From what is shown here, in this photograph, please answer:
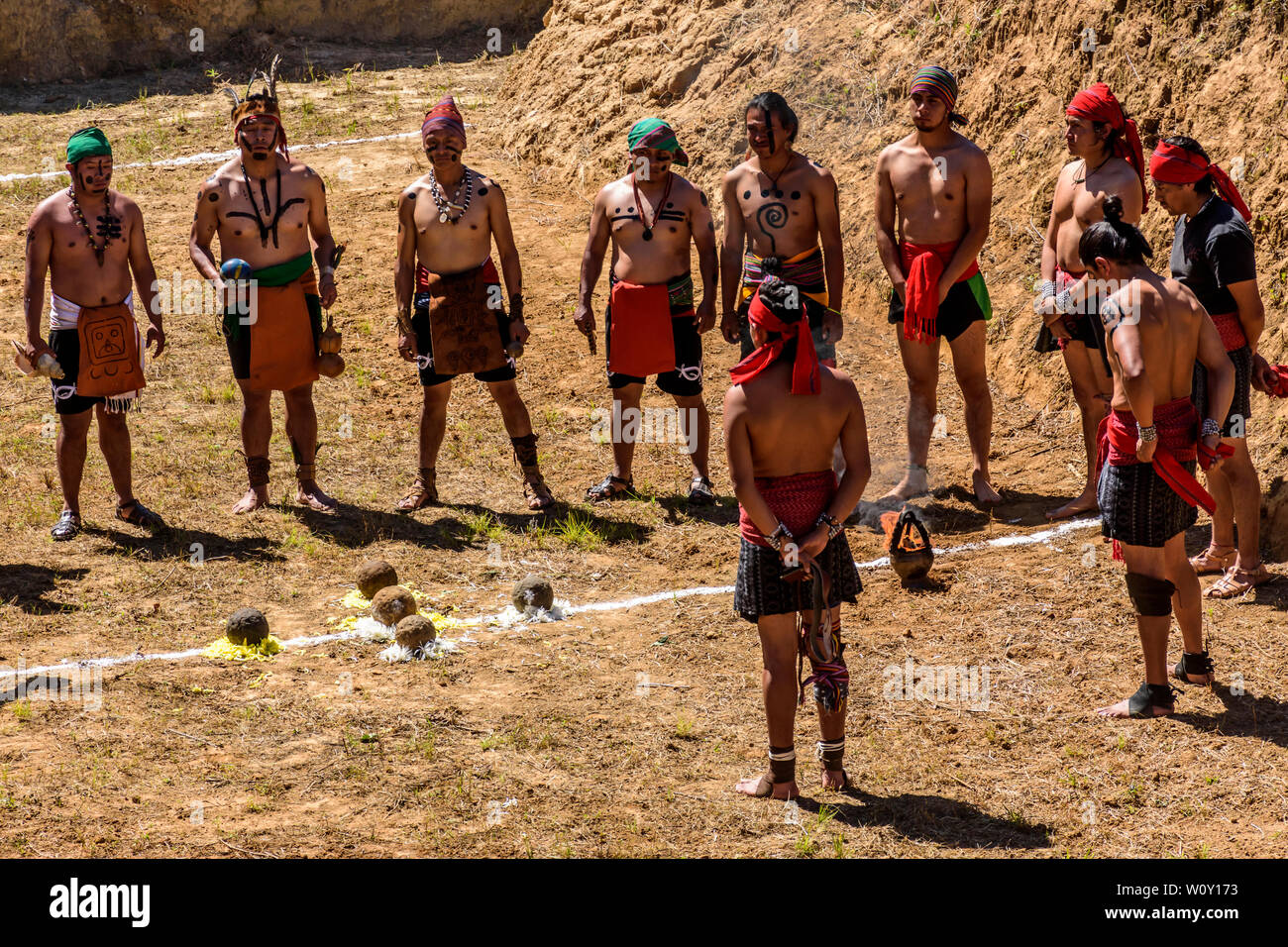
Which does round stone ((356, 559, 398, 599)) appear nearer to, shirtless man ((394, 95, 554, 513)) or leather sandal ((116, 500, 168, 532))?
shirtless man ((394, 95, 554, 513))

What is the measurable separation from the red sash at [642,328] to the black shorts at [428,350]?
2.19ft

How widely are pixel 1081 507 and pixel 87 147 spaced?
593cm

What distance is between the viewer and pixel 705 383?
10148 mm

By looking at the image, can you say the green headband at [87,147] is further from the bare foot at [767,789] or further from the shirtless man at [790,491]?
the bare foot at [767,789]

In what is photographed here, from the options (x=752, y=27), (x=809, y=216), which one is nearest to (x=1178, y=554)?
(x=809, y=216)

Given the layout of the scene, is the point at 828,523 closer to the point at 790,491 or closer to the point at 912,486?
the point at 790,491

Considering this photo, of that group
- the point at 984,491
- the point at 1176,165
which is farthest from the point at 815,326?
the point at 1176,165

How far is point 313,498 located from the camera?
331 inches

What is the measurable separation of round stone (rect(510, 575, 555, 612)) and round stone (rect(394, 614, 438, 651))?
55 centimetres

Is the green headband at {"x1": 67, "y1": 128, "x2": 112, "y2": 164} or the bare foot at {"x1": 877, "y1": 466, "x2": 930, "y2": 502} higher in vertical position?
the green headband at {"x1": 67, "y1": 128, "x2": 112, "y2": 164}

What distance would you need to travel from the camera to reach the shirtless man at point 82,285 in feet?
25.1

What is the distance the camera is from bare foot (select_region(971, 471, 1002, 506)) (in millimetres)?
8039

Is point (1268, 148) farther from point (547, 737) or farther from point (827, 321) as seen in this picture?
point (547, 737)

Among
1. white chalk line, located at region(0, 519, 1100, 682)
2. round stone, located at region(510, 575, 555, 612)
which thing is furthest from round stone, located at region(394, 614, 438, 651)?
round stone, located at region(510, 575, 555, 612)
